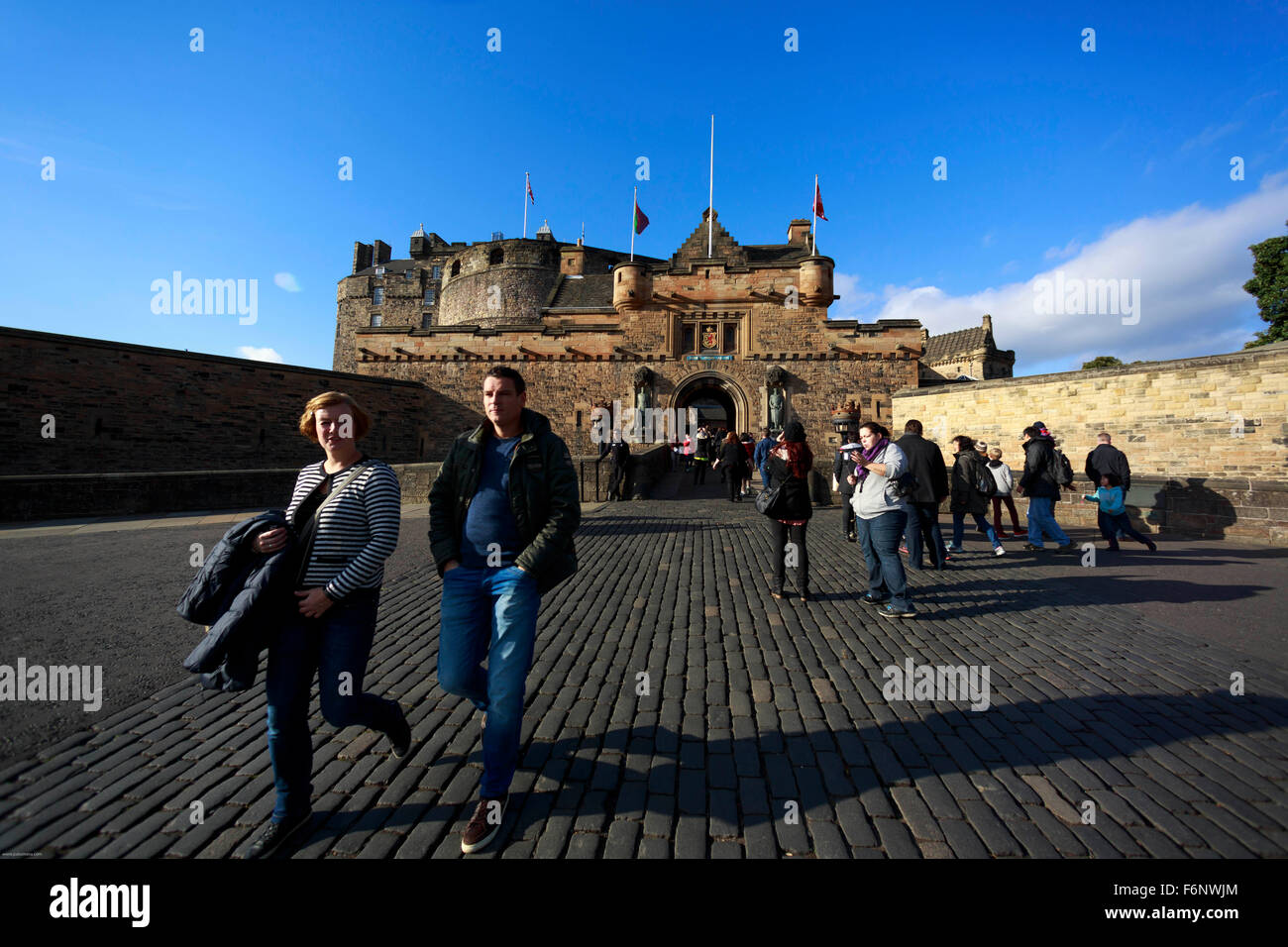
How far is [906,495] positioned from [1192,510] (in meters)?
7.90

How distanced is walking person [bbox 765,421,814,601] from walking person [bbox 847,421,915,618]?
50 centimetres

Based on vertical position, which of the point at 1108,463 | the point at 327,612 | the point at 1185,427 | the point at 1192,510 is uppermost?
the point at 1185,427

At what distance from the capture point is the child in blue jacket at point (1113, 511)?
7.54 m

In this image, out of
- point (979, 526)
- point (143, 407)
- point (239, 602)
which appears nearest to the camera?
point (239, 602)

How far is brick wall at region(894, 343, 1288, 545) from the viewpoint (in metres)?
8.50

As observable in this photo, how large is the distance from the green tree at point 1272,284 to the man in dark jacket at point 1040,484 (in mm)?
34379

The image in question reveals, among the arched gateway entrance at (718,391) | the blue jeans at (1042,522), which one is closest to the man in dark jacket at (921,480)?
the blue jeans at (1042,522)

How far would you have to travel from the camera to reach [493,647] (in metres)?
2.08

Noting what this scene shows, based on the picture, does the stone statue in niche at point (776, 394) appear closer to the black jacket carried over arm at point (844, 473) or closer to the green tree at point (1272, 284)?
the black jacket carried over arm at point (844, 473)

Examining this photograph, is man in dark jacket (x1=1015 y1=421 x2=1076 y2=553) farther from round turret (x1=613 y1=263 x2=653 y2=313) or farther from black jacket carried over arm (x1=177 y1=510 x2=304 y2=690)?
round turret (x1=613 y1=263 x2=653 y2=313)

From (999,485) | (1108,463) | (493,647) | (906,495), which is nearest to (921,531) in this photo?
(906,495)

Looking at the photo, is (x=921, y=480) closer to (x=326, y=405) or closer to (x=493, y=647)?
(x=493, y=647)
